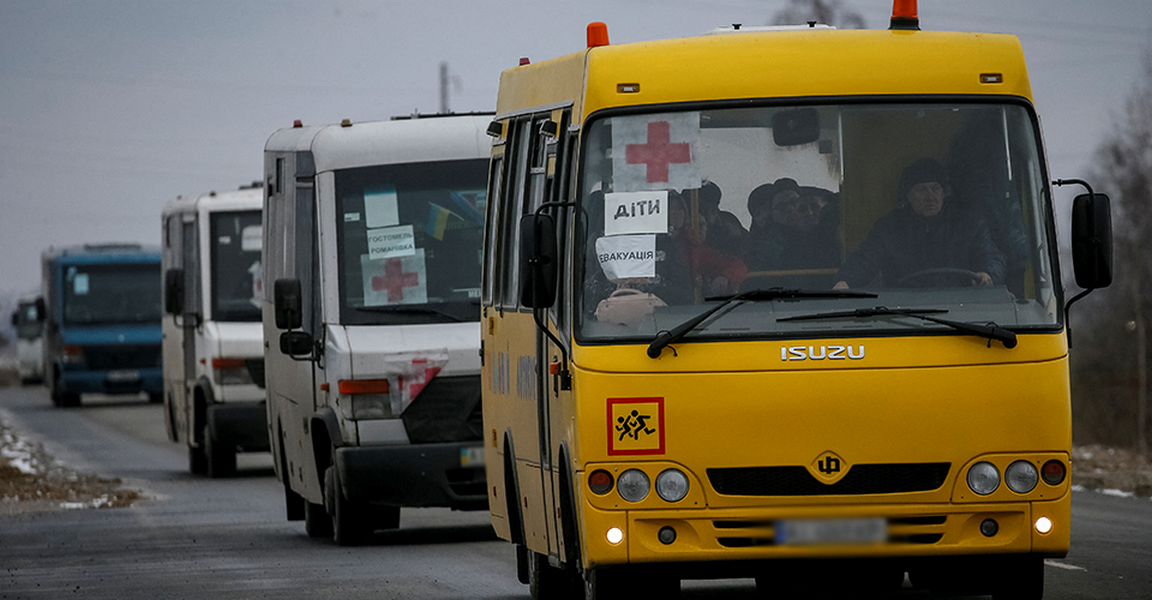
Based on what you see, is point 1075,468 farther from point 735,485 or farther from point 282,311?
point 735,485

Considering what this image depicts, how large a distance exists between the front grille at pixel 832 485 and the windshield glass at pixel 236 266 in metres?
15.9

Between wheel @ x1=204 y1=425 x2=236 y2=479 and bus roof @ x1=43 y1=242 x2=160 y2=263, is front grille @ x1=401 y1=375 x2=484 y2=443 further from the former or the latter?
bus roof @ x1=43 y1=242 x2=160 y2=263

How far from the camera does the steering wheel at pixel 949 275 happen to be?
8.63 m

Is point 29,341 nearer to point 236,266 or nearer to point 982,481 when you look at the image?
point 236,266

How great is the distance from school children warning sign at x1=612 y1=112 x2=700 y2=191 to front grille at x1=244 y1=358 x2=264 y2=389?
48.4 feet

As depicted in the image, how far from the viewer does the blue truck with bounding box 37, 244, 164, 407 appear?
45875 mm

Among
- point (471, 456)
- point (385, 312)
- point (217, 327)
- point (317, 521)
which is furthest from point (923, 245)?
point (217, 327)

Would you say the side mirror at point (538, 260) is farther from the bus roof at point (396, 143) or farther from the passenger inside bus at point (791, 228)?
the bus roof at point (396, 143)

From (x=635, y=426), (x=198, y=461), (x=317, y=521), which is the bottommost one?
(x=198, y=461)

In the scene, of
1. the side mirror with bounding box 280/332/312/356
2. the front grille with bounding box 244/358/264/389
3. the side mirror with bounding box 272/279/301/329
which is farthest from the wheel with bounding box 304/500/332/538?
the front grille with bounding box 244/358/264/389

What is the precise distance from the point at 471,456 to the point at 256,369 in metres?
8.92

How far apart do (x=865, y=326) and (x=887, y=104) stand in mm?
1051

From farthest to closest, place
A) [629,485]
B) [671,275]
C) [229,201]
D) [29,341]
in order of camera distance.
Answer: [29,341], [229,201], [671,275], [629,485]

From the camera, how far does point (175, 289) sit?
80.8 ft
